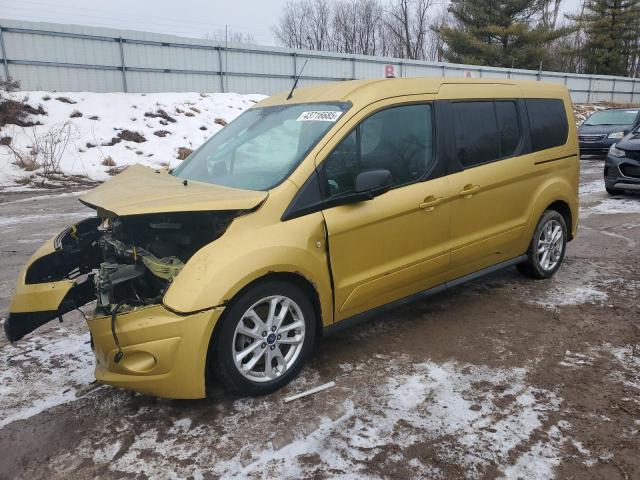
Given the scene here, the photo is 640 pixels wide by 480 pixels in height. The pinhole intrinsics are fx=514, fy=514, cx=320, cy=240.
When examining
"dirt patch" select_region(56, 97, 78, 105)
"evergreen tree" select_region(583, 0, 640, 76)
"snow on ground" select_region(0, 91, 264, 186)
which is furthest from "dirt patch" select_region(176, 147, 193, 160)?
"evergreen tree" select_region(583, 0, 640, 76)

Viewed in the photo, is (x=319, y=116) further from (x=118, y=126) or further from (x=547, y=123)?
(x=118, y=126)

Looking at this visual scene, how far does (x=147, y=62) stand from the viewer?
18.9 metres

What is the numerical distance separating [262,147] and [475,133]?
69.1 inches

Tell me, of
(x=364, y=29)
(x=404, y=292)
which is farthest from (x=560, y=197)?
(x=364, y=29)

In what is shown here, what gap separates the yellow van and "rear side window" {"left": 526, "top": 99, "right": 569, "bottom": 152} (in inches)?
8.1

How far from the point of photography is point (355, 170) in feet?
11.2

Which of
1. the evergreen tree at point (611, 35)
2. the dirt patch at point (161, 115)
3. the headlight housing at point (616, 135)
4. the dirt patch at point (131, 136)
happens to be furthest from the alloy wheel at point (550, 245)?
the evergreen tree at point (611, 35)

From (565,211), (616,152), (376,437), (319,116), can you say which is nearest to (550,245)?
(565,211)

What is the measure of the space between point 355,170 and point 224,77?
18.9 meters

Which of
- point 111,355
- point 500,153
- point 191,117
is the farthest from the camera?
point 191,117

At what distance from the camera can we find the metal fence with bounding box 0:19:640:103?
54.4 ft

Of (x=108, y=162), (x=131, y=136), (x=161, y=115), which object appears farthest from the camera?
(x=161, y=115)

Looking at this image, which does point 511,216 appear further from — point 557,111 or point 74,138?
point 74,138

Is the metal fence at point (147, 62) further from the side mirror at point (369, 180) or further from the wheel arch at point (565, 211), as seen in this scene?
the side mirror at point (369, 180)
